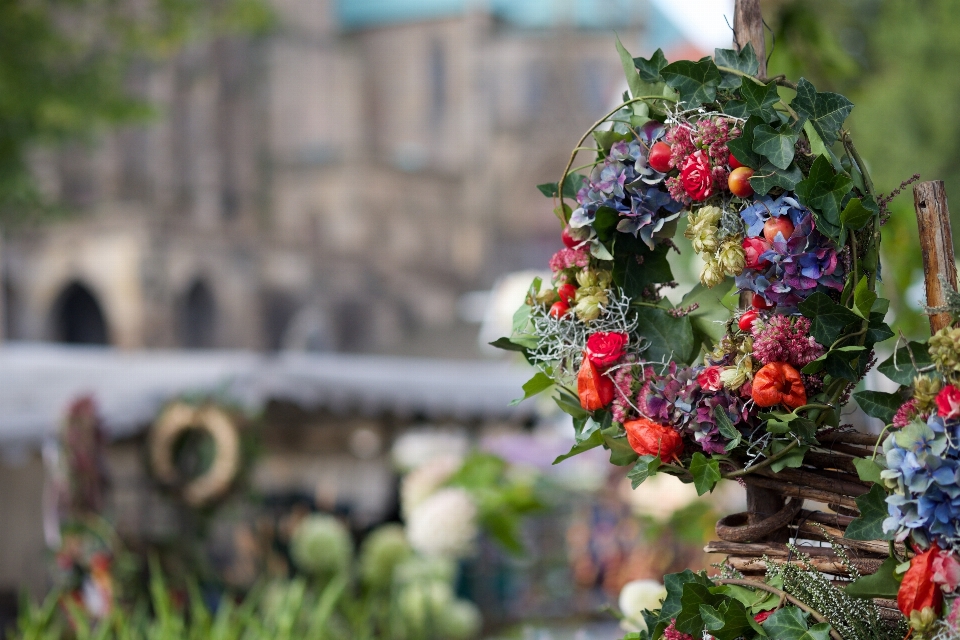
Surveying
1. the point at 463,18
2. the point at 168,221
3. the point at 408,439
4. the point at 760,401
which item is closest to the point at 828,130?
the point at 760,401

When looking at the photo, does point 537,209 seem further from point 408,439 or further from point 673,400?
point 673,400

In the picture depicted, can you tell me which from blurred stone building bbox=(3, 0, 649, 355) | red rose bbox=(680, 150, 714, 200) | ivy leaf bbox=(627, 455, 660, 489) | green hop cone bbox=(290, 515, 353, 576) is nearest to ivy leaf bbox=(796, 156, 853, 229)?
red rose bbox=(680, 150, 714, 200)

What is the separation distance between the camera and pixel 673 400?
4.00 ft

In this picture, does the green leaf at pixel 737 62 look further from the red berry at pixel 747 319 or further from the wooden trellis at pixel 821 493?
the red berry at pixel 747 319

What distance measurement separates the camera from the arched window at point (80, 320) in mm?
25578

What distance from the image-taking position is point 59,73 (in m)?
10.2

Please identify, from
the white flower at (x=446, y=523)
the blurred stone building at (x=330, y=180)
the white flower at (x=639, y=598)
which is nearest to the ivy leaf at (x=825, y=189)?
the white flower at (x=639, y=598)

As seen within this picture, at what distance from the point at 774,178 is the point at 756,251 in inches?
3.1

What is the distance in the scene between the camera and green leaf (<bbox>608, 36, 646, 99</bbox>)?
4.25 feet

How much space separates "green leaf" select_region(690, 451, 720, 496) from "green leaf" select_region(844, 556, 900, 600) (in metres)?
0.18

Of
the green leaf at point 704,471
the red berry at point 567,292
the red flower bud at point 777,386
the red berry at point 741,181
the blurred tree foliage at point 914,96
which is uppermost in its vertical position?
the blurred tree foliage at point 914,96

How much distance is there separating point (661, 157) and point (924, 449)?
0.43 m

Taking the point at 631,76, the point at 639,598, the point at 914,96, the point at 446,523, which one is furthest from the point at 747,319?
the point at 914,96

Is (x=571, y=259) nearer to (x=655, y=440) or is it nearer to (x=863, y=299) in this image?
(x=655, y=440)
